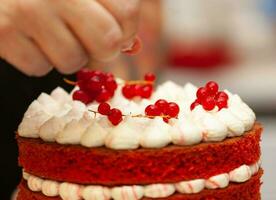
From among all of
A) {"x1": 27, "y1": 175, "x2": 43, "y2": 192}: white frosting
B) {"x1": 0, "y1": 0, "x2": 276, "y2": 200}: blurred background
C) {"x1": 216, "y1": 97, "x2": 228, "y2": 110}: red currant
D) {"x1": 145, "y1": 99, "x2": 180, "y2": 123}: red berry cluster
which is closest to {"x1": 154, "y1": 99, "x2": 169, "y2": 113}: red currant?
{"x1": 145, "y1": 99, "x2": 180, "y2": 123}: red berry cluster

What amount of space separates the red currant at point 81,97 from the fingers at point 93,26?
226 millimetres

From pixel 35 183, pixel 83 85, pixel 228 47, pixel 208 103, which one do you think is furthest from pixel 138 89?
pixel 228 47

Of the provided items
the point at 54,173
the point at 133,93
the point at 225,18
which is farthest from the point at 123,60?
the point at 225,18

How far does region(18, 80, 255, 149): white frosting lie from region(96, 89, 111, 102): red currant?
0.08m

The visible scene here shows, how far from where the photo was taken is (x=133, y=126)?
99 cm

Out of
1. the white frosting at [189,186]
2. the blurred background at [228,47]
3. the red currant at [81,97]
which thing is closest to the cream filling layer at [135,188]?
the white frosting at [189,186]

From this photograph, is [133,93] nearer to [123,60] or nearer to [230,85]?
[123,60]

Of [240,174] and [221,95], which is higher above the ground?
[221,95]

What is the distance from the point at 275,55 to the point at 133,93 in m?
2.42

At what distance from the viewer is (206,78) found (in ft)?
11.0

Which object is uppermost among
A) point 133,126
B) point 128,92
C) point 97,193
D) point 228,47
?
point 228,47

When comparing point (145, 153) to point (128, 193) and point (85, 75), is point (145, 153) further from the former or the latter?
point (85, 75)

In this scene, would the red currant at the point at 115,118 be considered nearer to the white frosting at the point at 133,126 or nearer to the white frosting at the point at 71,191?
the white frosting at the point at 133,126

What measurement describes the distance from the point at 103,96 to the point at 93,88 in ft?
0.08
